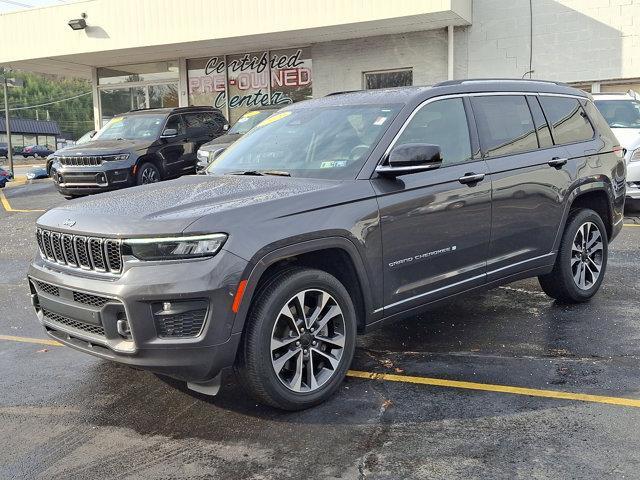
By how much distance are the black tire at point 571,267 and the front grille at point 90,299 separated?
381cm

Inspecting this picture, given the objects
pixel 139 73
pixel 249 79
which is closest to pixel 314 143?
pixel 249 79

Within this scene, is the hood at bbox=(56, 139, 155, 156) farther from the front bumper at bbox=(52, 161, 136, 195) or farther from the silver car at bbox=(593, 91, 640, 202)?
the silver car at bbox=(593, 91, 640, 202)

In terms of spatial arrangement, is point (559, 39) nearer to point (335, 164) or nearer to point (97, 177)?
point (97, 177)

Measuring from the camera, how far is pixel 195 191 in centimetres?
405

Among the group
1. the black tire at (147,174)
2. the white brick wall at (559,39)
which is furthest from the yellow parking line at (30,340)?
the white brick wall at (559,39)

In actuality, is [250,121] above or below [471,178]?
above

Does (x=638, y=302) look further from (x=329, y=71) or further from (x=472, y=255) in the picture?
(x=329, y=71)

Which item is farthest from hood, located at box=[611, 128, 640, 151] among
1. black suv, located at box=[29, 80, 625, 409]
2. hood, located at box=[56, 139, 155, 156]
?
hood, located at box=[56, 139, 155, 156]

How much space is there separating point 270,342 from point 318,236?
66 cm

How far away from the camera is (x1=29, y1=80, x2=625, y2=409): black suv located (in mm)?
3367

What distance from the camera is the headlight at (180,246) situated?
3.35m

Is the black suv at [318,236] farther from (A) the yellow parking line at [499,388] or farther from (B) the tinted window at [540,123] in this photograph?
(A) the yellow parking line at [499,388]

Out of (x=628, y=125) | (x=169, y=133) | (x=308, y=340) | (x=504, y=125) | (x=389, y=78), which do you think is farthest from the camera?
(x=389, y=78)

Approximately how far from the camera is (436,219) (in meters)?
4.36
